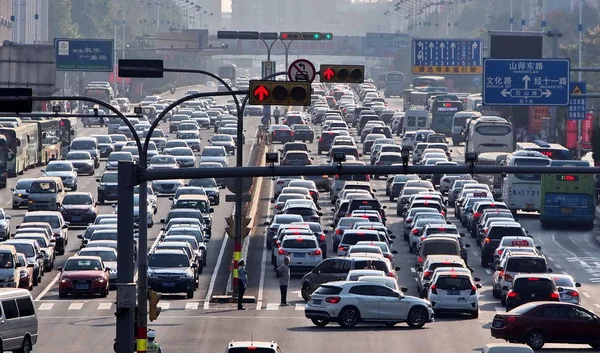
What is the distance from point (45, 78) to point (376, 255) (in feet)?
77.4

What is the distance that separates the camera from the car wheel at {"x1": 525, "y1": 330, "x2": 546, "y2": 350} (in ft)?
137

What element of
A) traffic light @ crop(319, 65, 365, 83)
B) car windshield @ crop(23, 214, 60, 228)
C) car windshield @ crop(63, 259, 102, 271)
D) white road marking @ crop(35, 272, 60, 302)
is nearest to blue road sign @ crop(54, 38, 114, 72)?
car windshield @ crop(23, 214, 60, 228)

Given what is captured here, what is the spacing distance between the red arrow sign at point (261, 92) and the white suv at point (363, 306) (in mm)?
13239

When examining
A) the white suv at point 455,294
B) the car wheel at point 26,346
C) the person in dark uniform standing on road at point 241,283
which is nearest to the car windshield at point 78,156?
the person in dark uniform standing on road at point 241,283

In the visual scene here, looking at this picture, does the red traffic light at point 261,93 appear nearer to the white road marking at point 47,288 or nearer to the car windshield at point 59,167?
the white road marking at point 47,288

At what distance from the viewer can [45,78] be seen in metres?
72.7

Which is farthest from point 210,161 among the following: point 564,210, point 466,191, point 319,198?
point 564,210

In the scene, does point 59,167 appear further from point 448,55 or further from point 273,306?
point 448,55

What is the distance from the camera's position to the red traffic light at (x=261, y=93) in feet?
109

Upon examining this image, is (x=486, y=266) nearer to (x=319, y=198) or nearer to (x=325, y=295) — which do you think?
(x=325, y=295)

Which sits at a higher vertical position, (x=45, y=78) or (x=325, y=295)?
(x=45, y=78)

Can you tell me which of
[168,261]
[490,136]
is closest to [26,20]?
[490,136]

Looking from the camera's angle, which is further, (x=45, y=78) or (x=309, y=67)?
(x=45, y=78)

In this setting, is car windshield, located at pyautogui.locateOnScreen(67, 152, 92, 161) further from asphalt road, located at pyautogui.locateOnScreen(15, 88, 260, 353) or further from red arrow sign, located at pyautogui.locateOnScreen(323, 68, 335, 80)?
red arrow sign, located at pyautogui.locateOnScreen(323, 68, 335, 80)
